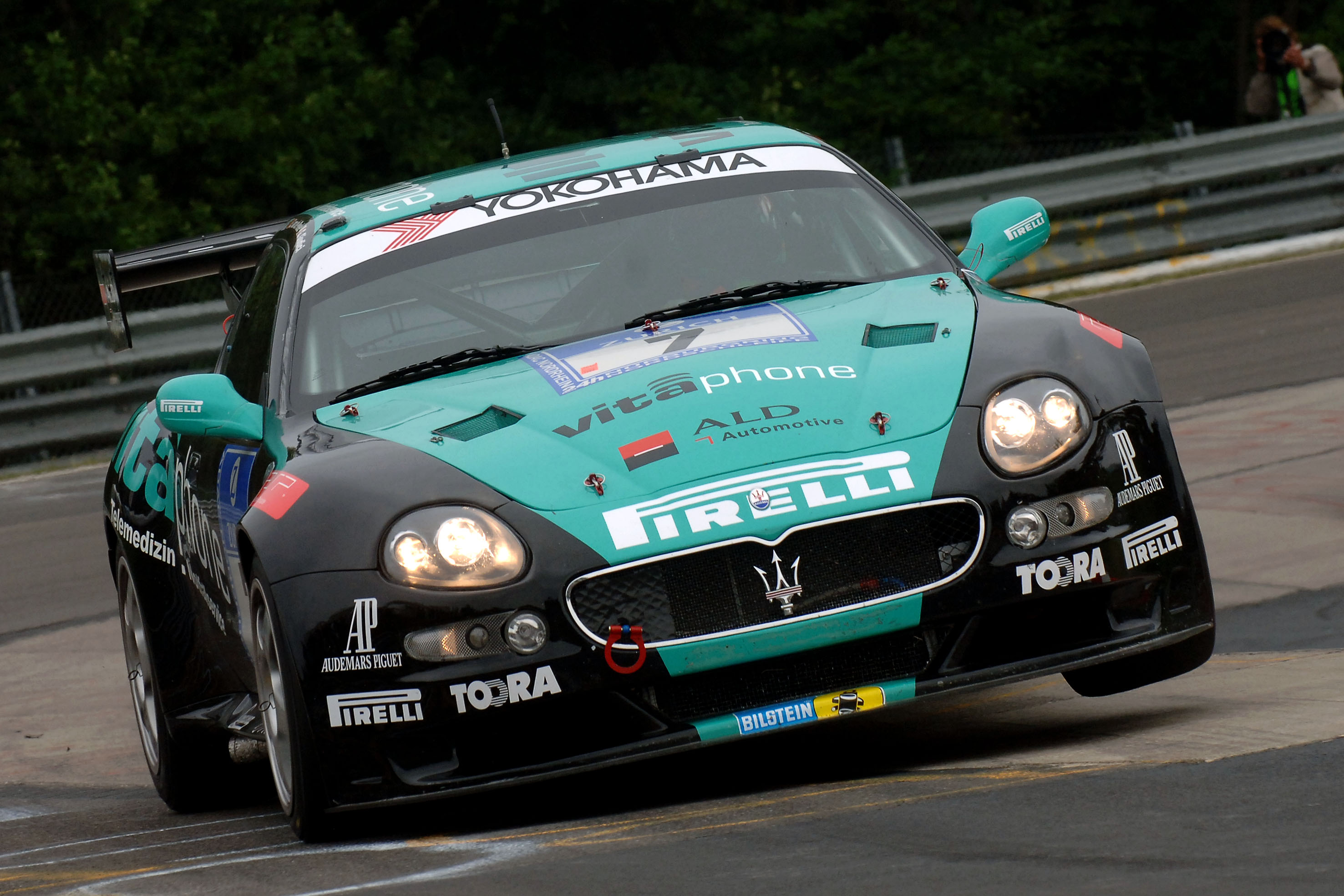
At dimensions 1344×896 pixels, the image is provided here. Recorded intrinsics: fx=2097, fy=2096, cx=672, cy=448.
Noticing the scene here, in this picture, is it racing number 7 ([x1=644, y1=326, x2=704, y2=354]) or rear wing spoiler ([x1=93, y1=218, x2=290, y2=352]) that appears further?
rear wing spoiler ([x1=93, y1=218, x2=290, y2=352])

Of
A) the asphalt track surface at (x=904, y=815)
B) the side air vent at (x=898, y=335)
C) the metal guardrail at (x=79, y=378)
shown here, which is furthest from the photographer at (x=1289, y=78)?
the side air vent at (x=898, y=335)

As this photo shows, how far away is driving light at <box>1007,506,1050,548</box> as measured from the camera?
417 centimetres

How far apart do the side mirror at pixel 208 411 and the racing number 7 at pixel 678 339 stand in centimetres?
Answer: 94

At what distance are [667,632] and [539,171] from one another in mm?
2164

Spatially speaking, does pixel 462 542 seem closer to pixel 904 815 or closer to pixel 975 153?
pixel 904 815

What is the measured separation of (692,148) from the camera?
5879 mm

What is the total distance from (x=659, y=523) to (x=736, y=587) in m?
0.19

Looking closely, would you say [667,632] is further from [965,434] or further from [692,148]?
[692,148]

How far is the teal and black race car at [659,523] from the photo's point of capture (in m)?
4.05

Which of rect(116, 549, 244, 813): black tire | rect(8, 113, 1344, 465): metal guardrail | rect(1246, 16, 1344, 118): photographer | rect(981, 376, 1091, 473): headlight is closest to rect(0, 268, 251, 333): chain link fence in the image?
rect(8, 113, 1344, 465): metal guardrail

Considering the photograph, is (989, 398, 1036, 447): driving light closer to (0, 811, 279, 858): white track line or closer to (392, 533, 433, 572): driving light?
(392, 533, 433, 572): driving light

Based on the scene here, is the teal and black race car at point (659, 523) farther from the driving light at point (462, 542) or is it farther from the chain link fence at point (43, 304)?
the chain link fence at point (43, 304)

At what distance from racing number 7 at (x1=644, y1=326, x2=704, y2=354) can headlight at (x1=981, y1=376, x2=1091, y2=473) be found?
0.77m

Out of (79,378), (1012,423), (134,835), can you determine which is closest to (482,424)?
(1012,423)
